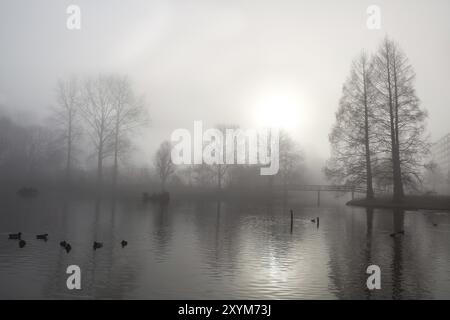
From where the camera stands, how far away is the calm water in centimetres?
1370

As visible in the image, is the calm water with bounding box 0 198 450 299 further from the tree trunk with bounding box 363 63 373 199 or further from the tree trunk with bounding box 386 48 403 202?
the tree trunk with bounding box 363 63 373 199

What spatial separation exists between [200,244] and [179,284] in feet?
28.8

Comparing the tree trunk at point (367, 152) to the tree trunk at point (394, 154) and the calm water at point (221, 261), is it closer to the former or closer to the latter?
the tree trunk at point (394, 154)

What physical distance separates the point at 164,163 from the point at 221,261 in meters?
70.8

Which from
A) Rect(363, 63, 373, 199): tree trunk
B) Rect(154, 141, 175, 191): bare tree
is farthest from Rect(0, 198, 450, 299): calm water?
Rect(154, 141, 175, 191): bare tree

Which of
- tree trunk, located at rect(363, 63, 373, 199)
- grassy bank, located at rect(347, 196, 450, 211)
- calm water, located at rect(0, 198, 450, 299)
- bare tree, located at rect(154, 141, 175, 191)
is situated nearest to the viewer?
Answer: calm water, located at rect(0, 198, 450, 299)

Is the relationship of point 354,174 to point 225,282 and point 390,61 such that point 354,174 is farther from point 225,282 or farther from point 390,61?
point 225,282

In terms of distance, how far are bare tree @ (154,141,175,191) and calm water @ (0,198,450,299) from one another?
5524 cm

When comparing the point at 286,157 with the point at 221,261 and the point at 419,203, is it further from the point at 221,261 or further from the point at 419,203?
the point at 221,261

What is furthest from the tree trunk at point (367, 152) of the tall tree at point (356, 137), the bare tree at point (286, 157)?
the bare tree at point (286, 157)

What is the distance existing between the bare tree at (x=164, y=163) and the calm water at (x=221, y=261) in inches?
2175

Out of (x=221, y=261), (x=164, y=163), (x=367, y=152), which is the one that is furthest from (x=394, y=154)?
(x=164, y=163)

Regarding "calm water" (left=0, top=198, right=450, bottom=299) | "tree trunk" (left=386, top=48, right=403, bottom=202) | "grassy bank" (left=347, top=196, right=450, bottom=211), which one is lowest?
"calm water" (left=0, top=198, right=450, bottom=299)

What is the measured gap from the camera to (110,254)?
19.4 m
